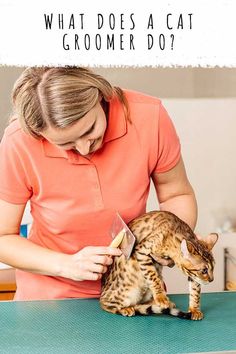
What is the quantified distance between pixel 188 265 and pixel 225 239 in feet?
1.85

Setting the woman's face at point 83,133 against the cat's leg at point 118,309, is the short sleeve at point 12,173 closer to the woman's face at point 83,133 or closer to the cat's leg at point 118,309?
the woman's face at point 83,133

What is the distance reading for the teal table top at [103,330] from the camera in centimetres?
94

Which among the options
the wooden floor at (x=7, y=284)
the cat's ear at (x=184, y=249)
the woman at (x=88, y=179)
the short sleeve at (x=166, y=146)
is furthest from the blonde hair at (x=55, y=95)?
the wooden floor at (x=7, y=284)

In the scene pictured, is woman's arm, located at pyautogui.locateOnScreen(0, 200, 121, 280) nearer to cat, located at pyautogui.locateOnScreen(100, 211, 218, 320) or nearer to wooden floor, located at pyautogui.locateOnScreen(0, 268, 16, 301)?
cat, located at pyautogui.locateOnScreen(100, 211, 218, 320)

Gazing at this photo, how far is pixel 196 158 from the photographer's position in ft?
4.92

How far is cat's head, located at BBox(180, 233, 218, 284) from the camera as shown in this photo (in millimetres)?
989

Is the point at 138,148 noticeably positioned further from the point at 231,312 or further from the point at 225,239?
the point at 225,239

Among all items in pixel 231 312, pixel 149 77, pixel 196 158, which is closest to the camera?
pixel 231 312

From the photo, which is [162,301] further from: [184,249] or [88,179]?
[88,179]

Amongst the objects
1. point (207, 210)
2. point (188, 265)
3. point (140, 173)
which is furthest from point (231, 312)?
point (207, 210)
